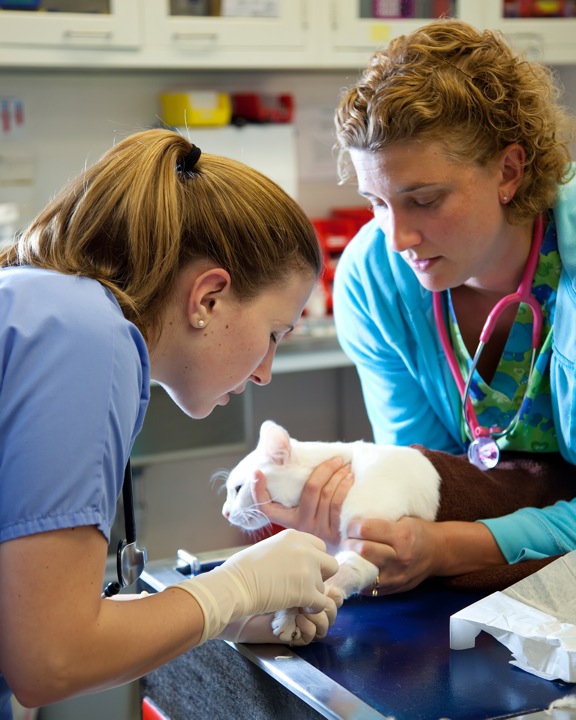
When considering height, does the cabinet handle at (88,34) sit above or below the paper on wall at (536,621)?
above

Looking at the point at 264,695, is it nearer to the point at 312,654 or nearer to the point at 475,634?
the point at 312,654

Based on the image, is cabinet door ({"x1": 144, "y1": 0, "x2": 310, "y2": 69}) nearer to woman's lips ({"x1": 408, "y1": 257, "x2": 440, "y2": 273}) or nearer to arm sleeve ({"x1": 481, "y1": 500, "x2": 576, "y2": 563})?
woman's lips ({"x1": 408, "y1": 257, "x2": 440, "y2": 273})

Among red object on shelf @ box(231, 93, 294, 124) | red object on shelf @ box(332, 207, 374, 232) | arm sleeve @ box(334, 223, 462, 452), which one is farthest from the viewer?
red object on shelf @ box(332, 207, 374, 232)

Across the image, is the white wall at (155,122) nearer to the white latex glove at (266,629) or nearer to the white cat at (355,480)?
the white cat at (355,480)

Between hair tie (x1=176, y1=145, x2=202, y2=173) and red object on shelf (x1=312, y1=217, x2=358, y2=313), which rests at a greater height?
hair tie (x1=176, y1=145, x2=202, y2=173)

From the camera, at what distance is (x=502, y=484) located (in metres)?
1.43

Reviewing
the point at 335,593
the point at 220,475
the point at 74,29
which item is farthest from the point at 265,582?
the point at 74,29

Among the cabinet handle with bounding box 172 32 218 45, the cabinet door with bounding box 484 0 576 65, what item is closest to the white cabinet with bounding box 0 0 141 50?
the cabinet handle with bounding box 172 32 218 45

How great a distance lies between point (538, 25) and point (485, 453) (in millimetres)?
2178

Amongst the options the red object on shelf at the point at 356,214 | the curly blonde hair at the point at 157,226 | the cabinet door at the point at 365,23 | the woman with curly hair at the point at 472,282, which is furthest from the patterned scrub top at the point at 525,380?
the red object on shelf at the point at 356,214

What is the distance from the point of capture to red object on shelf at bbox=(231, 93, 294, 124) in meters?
3.01

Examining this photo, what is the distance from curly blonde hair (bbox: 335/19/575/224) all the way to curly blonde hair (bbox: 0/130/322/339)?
0.32 m

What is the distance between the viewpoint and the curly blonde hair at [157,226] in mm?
942

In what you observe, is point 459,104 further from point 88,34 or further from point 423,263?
point 88,34
